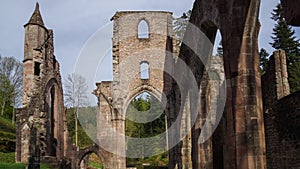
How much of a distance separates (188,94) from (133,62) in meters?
9.09

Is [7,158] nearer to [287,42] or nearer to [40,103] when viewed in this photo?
[40,103]

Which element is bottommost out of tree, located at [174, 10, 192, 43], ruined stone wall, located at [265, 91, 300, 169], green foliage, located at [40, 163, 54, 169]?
green foliage, located at [40, 163, 54, 169]

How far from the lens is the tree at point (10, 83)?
43.4 m

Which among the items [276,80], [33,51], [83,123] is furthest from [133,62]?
[83,123]

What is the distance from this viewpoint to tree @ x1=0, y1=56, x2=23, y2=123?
1710 inches

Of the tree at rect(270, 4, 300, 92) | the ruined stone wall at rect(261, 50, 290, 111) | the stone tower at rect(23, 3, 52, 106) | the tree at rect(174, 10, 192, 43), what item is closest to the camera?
the ruined stone wall at rect(261, 50, 290, 111)

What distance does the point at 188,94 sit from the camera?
1600 cm

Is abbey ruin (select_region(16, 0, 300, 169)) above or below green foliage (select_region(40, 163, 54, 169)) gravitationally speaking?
above

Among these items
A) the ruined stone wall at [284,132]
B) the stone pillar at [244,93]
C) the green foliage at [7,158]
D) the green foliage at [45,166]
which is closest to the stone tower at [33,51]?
the green foliage at [7,158]

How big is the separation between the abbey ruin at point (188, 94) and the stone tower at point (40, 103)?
0.06 metres

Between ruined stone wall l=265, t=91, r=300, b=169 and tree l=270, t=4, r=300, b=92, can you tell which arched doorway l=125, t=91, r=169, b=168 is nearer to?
tree l=270, t=4, r=300, b=92

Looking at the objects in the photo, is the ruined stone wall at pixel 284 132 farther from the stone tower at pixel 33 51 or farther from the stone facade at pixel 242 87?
the stone tower at pixel 33 51

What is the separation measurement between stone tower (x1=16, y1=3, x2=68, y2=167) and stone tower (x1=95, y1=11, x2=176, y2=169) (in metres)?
3.41

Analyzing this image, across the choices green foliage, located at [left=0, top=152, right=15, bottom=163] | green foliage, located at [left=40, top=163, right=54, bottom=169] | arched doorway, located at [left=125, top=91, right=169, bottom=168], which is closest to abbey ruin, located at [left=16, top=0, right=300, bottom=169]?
green foliage, located at [left=40, top=163, right=54, bottom=169]
